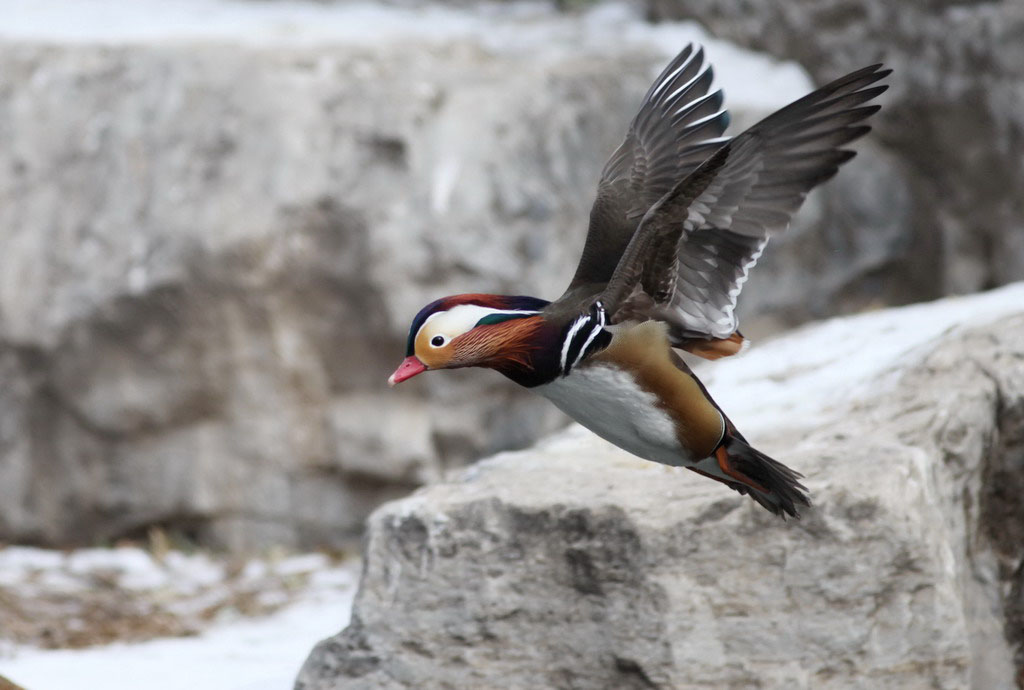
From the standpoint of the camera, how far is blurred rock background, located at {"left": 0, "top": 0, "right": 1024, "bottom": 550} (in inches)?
176

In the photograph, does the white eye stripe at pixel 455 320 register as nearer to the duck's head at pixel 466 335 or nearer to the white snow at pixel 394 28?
the duck's head at pixel 466 335

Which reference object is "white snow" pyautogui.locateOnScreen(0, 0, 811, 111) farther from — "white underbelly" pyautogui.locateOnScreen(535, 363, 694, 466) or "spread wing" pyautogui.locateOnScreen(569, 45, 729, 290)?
"white underbelly" pyautogui.locateOnScreen(535, 363, 694, 466)

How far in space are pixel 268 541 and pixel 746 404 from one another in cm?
226

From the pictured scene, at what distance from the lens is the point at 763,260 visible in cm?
504

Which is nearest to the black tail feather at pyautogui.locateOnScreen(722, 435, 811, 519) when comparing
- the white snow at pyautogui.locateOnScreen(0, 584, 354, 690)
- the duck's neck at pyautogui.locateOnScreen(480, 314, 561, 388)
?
the duck's neck at pyautogui.locateOnScreen(480, 314, 561, 388)

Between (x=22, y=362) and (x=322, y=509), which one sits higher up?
(x=22, y=362)

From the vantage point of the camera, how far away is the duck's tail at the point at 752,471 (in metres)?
2.06

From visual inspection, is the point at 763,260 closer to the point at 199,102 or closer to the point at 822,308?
the point at 822,308

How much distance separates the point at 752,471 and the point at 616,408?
30cm

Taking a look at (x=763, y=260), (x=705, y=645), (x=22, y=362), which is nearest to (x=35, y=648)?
(x=22, y=362)

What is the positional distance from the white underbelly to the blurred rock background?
99.6 inches

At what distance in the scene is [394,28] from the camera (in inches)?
207

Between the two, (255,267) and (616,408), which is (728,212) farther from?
(255,267)

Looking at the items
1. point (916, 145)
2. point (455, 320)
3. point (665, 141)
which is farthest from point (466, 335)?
point (916, 145)
